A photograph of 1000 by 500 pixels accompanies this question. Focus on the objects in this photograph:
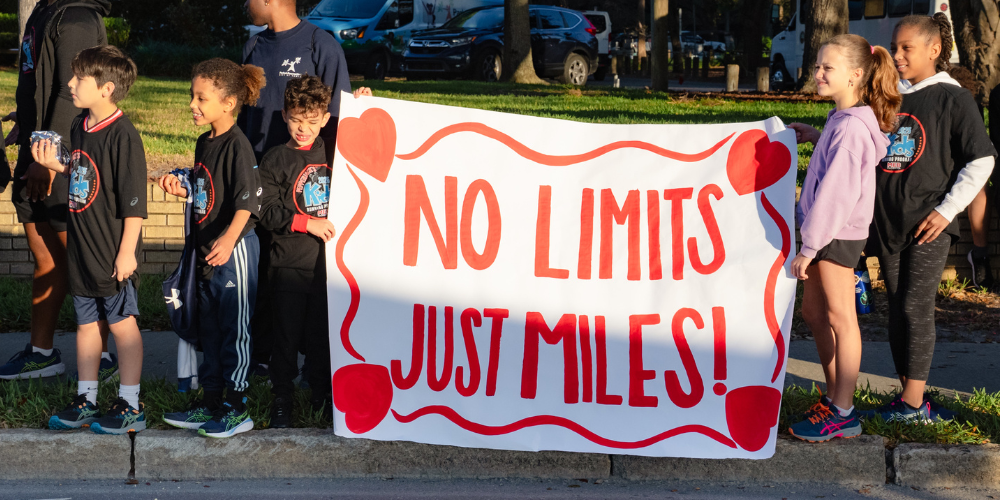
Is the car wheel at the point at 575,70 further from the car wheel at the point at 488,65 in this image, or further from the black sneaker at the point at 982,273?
the black sneaker at the point at 982,273

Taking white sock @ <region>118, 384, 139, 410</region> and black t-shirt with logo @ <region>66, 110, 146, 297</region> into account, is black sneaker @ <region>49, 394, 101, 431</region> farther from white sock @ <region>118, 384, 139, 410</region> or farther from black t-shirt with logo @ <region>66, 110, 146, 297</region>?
black t-shirt with logo @ <region>66, 110, 146, 297</region>

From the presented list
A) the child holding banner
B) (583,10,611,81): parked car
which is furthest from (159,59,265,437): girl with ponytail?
(583,10,611,81): parked car

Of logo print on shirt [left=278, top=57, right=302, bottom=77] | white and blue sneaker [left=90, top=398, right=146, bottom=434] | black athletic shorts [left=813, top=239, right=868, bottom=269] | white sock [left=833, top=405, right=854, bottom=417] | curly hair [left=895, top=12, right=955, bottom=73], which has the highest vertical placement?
curly hair [left=895, top=12, right=955, bottom=73]

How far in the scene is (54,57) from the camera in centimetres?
439

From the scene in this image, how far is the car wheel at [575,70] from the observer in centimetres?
1967

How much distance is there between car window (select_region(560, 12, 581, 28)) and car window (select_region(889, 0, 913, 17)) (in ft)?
20.5

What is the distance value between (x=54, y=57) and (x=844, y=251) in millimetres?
3640

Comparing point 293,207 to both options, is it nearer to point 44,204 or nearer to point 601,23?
point 44,204

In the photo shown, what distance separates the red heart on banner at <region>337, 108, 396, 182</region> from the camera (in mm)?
3922

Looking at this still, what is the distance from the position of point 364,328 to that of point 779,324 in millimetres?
1704

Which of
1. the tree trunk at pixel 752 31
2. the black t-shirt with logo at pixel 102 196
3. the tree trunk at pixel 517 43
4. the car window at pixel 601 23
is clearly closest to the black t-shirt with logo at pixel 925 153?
the black t-shirt with logo at pixel 102 196

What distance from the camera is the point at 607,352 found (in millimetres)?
3834

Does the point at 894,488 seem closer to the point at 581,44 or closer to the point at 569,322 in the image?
the point at 569,322

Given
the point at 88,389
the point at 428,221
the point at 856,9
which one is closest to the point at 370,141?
the point at 428,221
